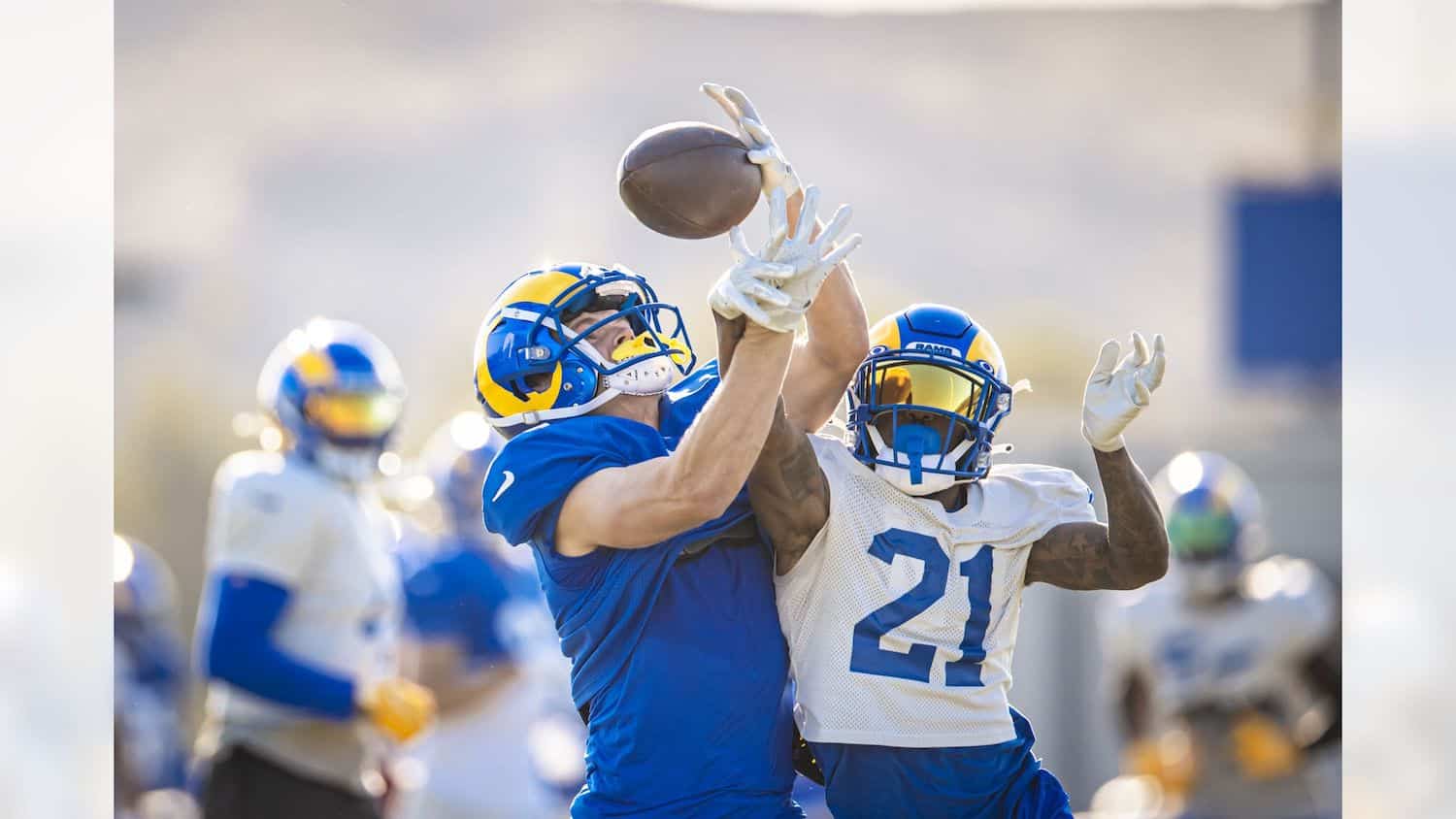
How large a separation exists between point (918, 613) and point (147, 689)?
16.3 feet

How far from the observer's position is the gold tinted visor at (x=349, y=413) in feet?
15.0

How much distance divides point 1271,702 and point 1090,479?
354 cm

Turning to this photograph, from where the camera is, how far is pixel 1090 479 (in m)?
9.27

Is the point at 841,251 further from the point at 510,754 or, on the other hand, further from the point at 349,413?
the point at 510,754

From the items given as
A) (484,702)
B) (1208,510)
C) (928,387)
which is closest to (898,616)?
(928,387)

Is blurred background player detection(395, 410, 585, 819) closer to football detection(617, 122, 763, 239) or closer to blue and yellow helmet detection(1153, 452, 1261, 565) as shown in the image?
blue and yellow helmet detection(1153, 452, 1261, 565)

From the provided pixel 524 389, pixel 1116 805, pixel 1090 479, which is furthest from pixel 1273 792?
pixel 524 389

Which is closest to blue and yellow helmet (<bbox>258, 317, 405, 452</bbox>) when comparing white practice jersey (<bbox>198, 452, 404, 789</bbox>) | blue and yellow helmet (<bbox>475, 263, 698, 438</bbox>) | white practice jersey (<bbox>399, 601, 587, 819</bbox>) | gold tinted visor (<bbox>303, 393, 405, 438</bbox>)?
gold tinted visor (<bbox>303, 393, 405, 438</bbox>)

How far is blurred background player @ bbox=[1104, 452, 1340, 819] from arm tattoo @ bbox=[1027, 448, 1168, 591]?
139 inches

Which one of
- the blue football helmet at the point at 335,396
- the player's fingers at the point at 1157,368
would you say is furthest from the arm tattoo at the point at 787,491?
the blue football helmet at the point at 335,396

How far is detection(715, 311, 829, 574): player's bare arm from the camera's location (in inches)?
90.9

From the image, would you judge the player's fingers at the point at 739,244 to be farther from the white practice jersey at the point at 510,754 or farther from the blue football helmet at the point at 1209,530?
the blue football helmet at the point at 1209,530

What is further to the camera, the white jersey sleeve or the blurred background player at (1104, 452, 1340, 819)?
the blurred background player at (1104, 452, 1340, 819)

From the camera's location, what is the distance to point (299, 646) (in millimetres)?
4199
